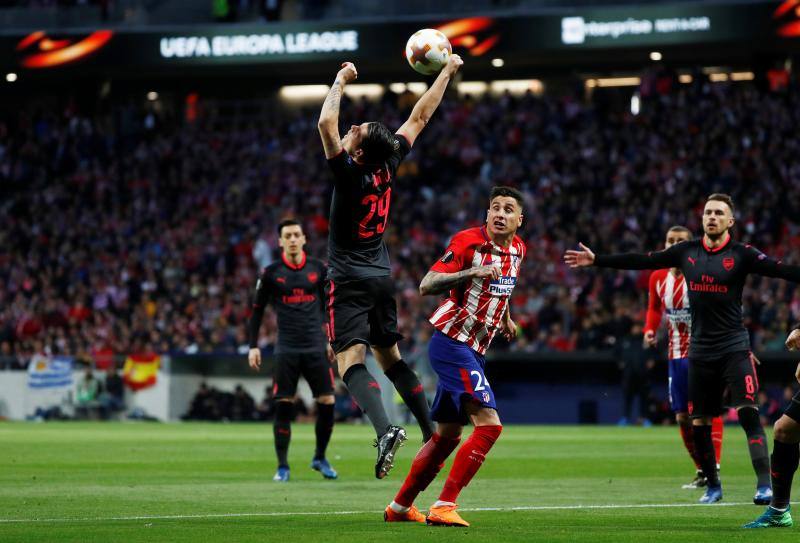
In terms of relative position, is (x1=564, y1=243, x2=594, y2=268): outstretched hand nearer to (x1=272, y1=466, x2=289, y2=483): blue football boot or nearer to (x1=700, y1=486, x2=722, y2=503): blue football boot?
(x1=700, y1=486, x2=722, y2=503): blue football boot

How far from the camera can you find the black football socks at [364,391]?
32.6ft

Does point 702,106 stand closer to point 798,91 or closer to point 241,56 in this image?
point 798,91

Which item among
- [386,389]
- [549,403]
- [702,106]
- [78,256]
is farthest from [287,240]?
[78,256]

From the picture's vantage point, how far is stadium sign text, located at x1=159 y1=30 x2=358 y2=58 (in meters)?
40.4

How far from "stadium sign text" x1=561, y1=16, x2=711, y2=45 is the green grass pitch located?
17.1 metres

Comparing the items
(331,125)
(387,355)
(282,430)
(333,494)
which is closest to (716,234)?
(387,355)

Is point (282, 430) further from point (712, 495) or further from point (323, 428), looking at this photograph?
point (712, 495)

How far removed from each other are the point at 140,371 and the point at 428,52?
76.4 feet

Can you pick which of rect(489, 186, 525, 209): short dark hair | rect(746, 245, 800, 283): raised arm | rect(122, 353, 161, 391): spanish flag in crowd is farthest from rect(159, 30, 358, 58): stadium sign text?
rect(489, 186, 525, 209): short dark hair

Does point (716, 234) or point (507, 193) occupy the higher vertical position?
point (507, 193)

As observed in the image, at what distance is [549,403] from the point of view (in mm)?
32125

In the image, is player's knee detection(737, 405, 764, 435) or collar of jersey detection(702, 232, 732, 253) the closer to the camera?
collar of jersey detection(702, 232, 732, 253)

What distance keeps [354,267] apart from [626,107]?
3186 centimetres

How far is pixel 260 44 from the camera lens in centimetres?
4084
